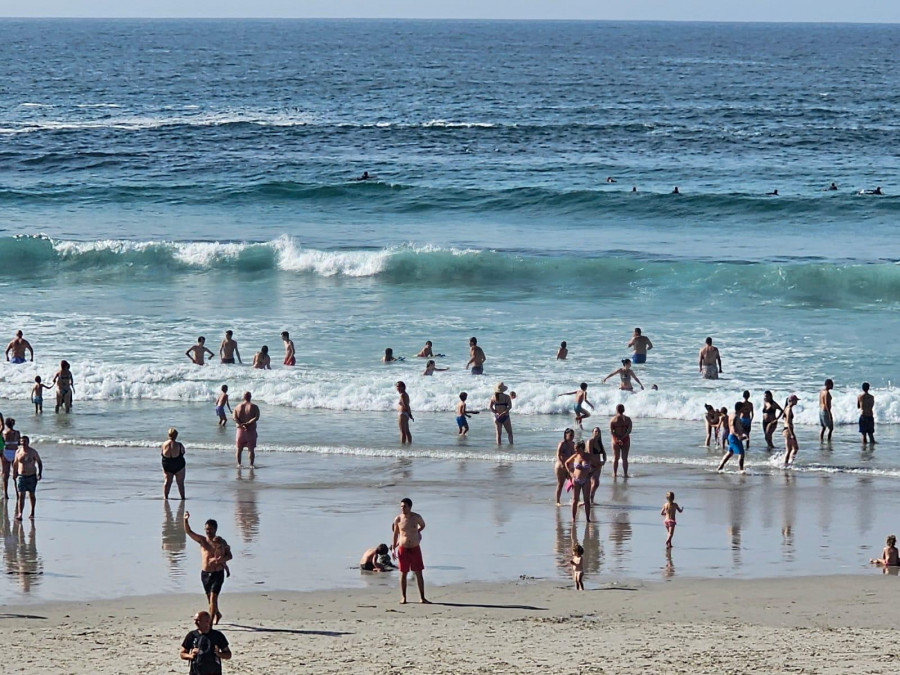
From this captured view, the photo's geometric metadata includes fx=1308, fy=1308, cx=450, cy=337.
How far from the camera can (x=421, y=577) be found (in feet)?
41.6

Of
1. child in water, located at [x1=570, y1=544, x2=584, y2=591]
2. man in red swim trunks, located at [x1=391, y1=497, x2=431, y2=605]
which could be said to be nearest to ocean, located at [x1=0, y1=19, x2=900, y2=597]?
child in water, located at [x1=570, y1=544, x2=584, y2=591]

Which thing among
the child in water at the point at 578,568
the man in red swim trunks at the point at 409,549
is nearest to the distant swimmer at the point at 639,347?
the child in water at the point at 578,568

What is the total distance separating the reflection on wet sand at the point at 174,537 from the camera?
13.9 metres

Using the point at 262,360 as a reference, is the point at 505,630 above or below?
below

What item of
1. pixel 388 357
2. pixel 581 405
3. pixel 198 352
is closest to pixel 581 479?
pixel 581 405

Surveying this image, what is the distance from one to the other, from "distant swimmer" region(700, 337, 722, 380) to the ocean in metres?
0.23

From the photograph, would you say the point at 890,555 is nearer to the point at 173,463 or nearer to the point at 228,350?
the point at 173,463

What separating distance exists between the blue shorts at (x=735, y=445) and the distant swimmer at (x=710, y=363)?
522 cm

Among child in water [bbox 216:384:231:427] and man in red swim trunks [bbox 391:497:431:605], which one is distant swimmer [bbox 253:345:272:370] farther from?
man in red swim trunks [bbox 391:497:431:605]

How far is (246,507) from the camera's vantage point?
642 inches

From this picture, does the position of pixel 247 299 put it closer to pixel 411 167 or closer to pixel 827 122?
pixel 411 167

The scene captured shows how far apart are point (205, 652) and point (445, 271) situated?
24594 mm

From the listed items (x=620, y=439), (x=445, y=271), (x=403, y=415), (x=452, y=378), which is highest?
(x=445, y=271)

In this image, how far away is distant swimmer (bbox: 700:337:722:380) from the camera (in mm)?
23625
